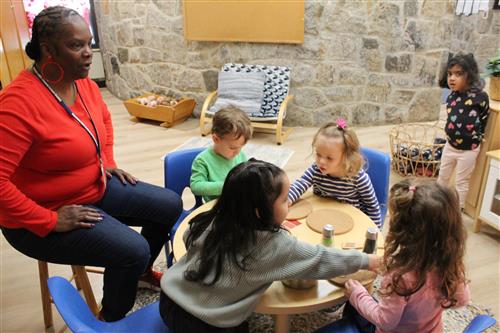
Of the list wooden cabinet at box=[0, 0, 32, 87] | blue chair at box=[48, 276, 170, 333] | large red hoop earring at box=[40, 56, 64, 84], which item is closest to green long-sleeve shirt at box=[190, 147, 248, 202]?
blue chair at box=[48, 276, 170, 333]

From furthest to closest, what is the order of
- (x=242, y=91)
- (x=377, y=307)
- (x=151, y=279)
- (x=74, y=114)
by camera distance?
(x=242, y=91), (x=151, y=279), (x=74, y=114), (x=377, y=307)

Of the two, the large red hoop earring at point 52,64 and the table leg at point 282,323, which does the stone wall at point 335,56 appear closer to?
the large red hoop earring at point 52,64

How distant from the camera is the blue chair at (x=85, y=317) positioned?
43.4 inches

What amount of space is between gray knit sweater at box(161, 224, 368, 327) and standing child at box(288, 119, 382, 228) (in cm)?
60

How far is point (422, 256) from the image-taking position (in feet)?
4.08

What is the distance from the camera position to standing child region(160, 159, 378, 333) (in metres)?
1.20

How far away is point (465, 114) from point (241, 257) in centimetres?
214

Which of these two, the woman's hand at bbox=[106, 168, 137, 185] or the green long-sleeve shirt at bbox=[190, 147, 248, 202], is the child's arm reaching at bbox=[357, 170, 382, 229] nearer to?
the green long-sleeve shirt at bbox=[190, 147, 248, 202]

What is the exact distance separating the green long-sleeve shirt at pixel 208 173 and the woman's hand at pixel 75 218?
51 centimetres

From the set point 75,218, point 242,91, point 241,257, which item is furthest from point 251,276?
point 242,91

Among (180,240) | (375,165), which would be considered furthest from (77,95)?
(375,165)

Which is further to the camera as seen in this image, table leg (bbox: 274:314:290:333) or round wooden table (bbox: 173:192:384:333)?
table leg (bbox: 274:314:290:333)

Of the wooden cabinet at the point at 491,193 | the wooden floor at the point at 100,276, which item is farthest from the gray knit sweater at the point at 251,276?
the wooden cabinet at the point at 491,193

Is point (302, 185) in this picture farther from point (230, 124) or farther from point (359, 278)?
point (359, 278)
